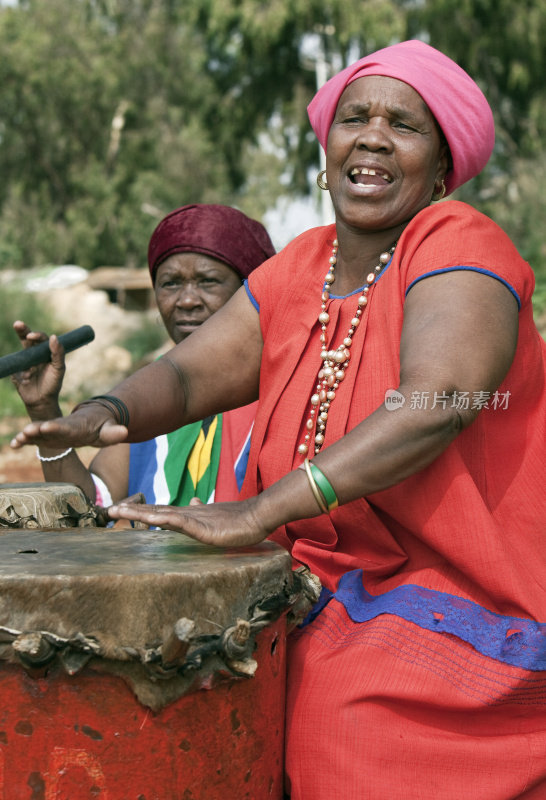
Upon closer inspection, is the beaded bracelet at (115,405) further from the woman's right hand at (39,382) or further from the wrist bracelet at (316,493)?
the wrist bracelet at (316,493)

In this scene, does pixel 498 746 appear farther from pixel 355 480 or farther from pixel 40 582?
pixel 40 582

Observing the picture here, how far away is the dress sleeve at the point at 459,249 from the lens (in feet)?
6.05

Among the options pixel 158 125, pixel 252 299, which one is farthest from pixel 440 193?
pixel 158 125

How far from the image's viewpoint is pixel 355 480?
167cm

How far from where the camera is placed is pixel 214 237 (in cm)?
335

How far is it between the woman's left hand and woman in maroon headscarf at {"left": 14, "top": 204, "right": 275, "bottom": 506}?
1173mm

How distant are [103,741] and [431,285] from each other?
104 centimetres

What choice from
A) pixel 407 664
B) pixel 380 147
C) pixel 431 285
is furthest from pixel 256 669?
pixel 380 147

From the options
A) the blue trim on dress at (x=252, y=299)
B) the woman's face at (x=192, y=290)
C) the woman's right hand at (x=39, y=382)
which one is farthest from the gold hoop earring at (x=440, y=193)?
the woman's face at (x=192, y=290)

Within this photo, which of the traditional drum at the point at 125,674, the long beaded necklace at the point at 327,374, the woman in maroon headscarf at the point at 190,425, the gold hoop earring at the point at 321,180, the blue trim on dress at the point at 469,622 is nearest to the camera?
the traditional drum at the point at 125,674

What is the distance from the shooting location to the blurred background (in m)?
15.1

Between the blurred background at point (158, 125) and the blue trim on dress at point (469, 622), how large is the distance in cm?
903

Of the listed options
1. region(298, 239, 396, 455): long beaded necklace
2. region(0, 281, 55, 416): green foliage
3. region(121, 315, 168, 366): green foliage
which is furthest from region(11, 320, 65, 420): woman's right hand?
region(121, 315, 168, 366): green foliage

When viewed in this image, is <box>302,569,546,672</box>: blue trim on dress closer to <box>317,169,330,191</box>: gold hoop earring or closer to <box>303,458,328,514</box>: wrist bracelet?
<box>303,458,328,514</box>: wrist bracelet
